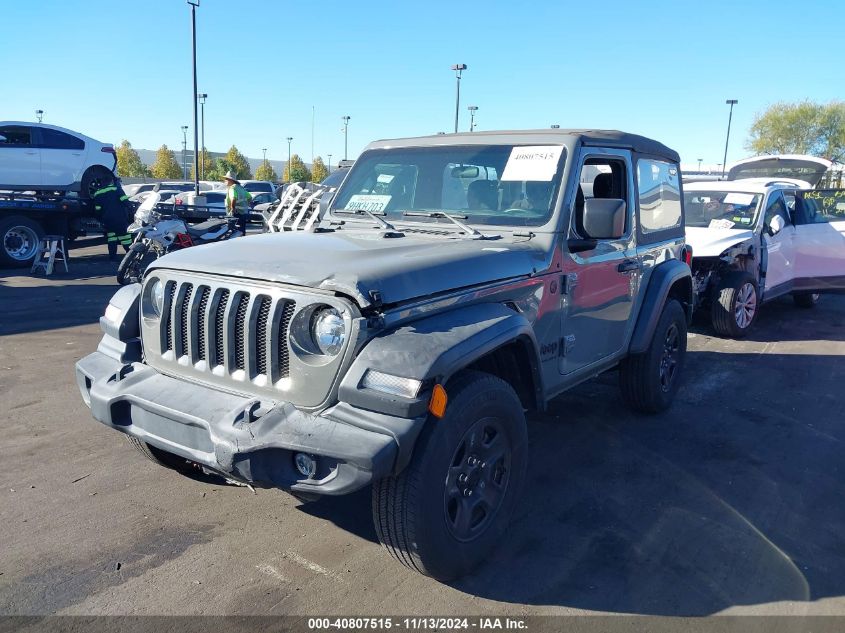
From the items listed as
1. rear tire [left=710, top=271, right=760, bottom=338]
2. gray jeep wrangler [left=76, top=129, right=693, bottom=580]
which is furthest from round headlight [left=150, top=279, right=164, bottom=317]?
rear tire [left=710, top=271, right=760, bottom=338]

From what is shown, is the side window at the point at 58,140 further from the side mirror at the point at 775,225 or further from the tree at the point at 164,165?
the tree at the point at 164,165

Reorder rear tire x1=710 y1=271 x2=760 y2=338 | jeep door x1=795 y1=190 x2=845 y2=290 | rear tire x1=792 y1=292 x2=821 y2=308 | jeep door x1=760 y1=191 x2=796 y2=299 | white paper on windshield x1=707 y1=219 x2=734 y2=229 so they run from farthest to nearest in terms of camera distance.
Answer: rear tire x1=792 y1=292 x2=821 y2=308
jeep door x1=795 y1=190 x2=845 y2=290
jeep door x1=760 y1=191 x2=796 y2=299
white paper on windshield x1=707 y1=219 x2=734 y2=229
rear tire x1=710 y1=271 x2=760 y2=338

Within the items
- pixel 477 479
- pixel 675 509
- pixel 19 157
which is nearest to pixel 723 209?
pixel 675 509

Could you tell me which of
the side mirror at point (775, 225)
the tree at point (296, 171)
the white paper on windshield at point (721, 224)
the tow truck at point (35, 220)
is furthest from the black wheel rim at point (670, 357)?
the tree at point (296, 171)

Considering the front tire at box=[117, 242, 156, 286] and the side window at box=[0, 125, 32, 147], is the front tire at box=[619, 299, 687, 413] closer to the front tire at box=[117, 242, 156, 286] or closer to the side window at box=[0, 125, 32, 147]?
the front tire at box=[117, 242, 156, 286]

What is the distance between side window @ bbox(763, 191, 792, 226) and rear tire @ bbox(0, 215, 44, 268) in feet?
41.1

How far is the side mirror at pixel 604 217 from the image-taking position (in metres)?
3.76

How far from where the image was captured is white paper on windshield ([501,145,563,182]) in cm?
404

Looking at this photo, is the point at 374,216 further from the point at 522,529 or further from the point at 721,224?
the point at 721,224

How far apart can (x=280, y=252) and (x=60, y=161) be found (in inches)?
525

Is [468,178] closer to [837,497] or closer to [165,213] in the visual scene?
[837,497]

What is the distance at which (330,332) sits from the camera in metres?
2.85

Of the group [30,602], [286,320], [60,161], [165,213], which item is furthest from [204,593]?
[60,161]

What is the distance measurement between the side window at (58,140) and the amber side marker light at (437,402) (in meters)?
14.4
